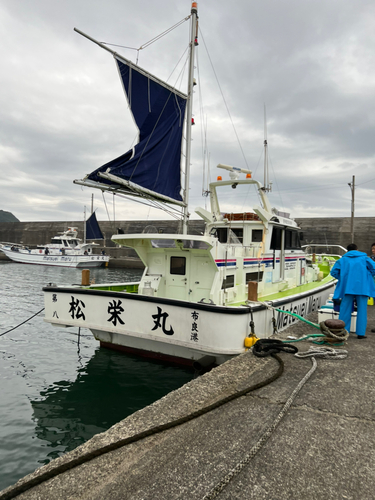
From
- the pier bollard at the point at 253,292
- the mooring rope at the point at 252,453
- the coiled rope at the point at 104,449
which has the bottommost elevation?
the coiled rope at the point at 104,449

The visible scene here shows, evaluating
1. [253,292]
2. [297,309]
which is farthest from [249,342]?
[297,309]

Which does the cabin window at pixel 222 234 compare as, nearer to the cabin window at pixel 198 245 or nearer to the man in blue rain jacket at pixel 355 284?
the cabin window at pixel 198 245

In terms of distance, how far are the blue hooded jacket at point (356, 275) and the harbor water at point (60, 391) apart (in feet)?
11.8

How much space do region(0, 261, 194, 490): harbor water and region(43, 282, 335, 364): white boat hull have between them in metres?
0.55

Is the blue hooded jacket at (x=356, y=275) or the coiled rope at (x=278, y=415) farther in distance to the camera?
the blue hooded jacket at (x=356, y=275)

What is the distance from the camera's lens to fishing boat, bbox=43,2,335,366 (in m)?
6.13

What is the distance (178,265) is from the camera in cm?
780

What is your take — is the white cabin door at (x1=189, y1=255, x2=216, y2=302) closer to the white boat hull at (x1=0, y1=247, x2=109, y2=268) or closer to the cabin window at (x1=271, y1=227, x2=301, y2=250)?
the cabin window at (x1=271, y1=227, x2=301, y2=250)

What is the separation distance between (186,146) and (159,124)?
0.95 metres

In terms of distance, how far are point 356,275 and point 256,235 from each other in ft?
11.8

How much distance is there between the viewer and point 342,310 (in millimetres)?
6094

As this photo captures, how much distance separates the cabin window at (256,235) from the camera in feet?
29.6

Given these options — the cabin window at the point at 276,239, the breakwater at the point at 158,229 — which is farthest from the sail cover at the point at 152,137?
the breakwater at the point at 158,229

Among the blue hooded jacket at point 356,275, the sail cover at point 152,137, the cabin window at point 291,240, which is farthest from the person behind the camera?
the cabin window at point 291,240
